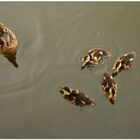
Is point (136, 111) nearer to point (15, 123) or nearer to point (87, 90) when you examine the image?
point (87, 90)

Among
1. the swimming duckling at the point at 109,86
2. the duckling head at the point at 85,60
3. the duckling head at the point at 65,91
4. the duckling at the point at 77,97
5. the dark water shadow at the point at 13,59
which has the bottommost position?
the duckling at the point at 77,97

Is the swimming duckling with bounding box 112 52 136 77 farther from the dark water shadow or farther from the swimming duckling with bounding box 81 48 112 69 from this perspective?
the dark water shadow

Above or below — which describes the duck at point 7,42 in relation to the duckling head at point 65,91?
above

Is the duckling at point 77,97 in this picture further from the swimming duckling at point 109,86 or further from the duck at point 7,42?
the duck at point 7,42

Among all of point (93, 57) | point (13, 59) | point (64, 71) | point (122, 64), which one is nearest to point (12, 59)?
point (13, 59)

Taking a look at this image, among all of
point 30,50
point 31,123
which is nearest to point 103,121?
point 31,123

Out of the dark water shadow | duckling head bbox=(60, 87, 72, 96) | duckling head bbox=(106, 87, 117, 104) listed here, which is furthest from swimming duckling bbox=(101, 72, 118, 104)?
the dark water shadow


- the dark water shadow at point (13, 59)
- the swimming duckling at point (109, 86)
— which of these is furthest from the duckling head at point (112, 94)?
the dark water shadow at point (13, 59)
